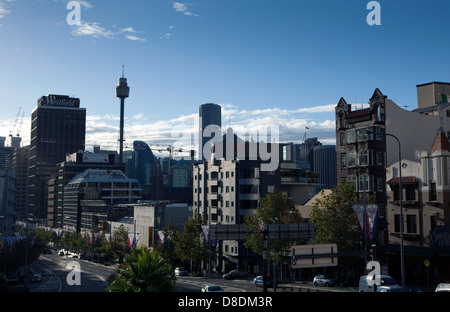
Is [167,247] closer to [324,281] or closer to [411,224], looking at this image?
[324,281]

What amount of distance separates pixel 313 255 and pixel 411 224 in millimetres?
27653

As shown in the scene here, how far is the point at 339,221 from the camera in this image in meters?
63.3

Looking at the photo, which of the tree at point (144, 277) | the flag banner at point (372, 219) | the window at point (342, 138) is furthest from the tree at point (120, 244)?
the tree at point (144, 277)

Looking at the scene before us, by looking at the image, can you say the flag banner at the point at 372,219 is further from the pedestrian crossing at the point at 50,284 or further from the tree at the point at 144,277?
the pedestrian crossing at the point at 50,284

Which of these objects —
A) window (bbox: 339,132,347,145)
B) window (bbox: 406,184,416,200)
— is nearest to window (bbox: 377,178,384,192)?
window (bbox: 406,184,416,200)

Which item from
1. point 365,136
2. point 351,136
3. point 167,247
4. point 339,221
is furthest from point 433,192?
point 167,247

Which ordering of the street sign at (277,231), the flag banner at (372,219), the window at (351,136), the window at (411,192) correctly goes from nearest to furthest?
the flag banner at (372,219) < the street sign at (277,231) < the window at (411,192) < the window at (351,136)

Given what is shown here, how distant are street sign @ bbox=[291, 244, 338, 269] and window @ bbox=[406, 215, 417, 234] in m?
25.7

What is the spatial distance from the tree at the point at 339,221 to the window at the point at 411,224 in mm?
5322

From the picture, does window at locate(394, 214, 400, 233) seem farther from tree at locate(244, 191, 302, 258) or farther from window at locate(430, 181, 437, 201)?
tree at locate(244, 191, 302, 258)

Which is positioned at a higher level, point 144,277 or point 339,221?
point 339,221

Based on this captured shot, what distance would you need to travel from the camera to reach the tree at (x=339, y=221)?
62688 millimetres

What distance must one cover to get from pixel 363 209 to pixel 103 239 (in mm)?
95932
